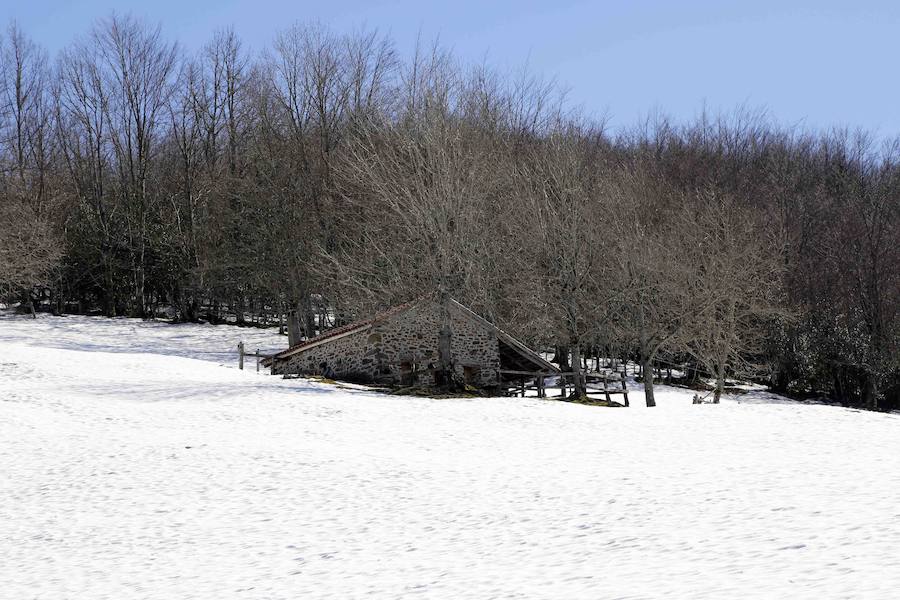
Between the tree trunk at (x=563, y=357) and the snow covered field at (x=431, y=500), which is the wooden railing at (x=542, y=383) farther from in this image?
the tree trunk at (x=563, y=357)

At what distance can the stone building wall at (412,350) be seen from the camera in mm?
29484

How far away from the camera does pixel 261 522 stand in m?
12.1

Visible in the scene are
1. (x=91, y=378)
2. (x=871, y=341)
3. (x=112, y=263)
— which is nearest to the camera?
(x=91, y=378)

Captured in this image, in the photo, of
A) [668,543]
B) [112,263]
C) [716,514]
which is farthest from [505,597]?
[112,263]

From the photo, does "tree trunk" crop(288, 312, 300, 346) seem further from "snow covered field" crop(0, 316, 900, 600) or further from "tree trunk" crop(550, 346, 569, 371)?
"snow covered field" crop(0, 316, 900, 600)

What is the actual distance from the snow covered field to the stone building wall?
5.29m

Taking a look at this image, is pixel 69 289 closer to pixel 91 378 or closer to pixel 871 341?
pixel 91 378

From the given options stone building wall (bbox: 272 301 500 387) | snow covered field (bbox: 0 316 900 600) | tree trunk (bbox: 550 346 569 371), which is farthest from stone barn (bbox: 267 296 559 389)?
tree trunk (bbox: 550 346 569 371)

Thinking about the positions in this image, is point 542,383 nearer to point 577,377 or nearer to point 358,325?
point 577,377

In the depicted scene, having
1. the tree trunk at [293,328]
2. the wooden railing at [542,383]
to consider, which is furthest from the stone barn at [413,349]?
the tree trunk at [293,328]

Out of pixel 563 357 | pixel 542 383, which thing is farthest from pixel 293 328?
pixel 542 383

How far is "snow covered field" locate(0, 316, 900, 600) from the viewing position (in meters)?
8.88

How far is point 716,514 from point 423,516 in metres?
3.88

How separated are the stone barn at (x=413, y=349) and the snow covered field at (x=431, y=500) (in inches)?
208
